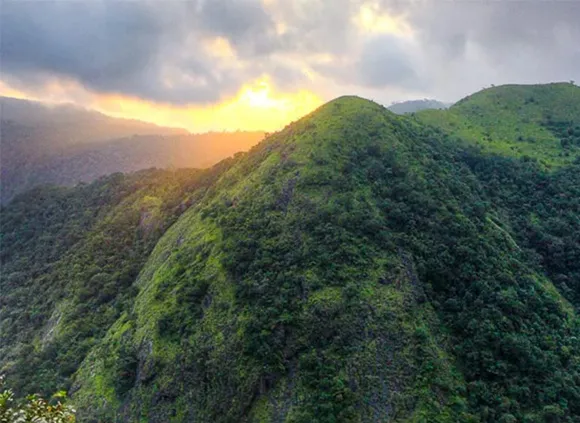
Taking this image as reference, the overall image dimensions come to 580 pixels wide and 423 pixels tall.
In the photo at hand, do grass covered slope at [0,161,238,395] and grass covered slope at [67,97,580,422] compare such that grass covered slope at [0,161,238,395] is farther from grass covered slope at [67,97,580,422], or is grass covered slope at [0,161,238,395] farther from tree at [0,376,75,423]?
tree at [0,376,75,423]

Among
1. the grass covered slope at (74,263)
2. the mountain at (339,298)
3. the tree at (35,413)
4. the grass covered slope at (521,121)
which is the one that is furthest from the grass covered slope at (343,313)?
the grass covered slope at (521,121)

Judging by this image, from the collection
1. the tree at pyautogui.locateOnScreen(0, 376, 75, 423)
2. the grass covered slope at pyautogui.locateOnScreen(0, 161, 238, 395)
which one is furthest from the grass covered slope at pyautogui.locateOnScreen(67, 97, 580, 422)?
the tree at pyautogui.locateOnScreen(0, 376, 75, 423)

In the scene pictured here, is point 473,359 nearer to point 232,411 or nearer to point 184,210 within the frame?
point 232,411

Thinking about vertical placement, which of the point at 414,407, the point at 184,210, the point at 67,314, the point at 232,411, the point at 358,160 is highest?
the point at 358,160

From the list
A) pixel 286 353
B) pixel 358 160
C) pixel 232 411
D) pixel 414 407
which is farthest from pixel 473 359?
pixel 358 160

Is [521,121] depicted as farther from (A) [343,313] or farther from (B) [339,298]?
(A) [343,313]

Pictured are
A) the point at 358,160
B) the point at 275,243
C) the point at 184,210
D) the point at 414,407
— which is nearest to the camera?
the point at 414,407

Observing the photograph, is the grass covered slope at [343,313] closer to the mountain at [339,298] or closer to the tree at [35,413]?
the mountain at [339,298]
